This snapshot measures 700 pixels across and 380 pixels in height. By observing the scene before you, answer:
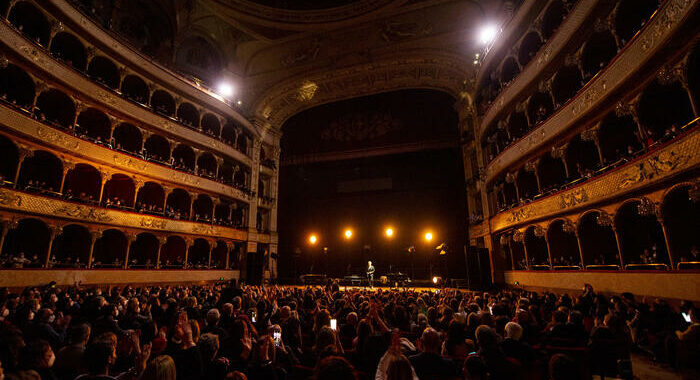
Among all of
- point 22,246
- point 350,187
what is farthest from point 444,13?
point 22,246

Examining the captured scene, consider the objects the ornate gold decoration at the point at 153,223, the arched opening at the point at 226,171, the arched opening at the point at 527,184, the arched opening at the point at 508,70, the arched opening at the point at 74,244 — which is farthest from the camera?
the arched opening at the point at 226,171

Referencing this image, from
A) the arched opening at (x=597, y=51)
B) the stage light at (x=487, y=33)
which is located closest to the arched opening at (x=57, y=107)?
the stage light at (x=487, y=33)

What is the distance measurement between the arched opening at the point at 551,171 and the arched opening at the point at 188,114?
23083 millimetres

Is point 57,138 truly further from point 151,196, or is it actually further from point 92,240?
point 151,196

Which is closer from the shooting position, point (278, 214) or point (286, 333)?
point (286, 333)

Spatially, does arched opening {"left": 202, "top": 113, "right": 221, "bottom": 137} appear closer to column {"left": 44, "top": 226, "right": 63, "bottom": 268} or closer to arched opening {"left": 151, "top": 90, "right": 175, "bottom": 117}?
arched opening {"left": 151, "top": 90, "right": 175, "bottom": 117}

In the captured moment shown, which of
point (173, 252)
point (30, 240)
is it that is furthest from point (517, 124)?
point (30, 240)

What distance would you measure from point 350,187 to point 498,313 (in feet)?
78.1

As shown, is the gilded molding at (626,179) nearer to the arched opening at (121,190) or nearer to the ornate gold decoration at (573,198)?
the ornate gold decoration at (573,198)

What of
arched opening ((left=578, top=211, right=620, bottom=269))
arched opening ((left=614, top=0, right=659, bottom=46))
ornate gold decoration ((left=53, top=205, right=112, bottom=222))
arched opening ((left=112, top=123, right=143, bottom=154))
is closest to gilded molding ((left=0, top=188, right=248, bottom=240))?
ornate gold decoration ((left=53, top=205, right=112, bottom=222))

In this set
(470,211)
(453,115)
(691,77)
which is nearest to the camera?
(691,77)

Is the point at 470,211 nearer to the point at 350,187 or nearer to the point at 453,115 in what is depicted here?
the point at 453,115

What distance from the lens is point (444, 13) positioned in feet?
71.4

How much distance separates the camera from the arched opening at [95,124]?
1778 centimetres
